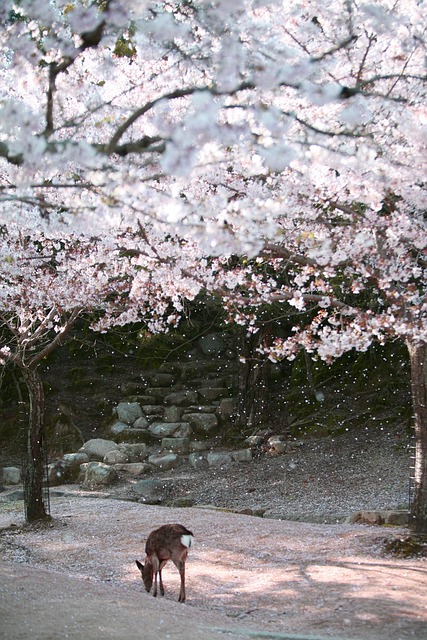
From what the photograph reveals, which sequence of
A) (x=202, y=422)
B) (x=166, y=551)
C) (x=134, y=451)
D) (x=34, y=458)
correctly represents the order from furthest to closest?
(x=202, y=422)
(x=134, y=451)
(x=34, y=458)
(x=166, y=551)

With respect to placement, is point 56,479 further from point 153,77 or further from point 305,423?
point 153,77

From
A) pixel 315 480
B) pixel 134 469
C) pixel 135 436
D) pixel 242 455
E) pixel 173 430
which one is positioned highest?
pixel 173 430

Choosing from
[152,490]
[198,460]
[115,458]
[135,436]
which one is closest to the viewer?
[152,490]

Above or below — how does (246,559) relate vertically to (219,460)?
below

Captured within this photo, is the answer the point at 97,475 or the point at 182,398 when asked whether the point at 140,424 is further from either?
the point at 97,475

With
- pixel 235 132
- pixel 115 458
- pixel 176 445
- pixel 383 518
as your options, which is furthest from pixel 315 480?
pixel 235 132

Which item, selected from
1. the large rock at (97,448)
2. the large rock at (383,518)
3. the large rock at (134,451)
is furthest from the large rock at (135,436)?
the large rock at (383,518)

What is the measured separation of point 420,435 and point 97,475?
579 centimetres

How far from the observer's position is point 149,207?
14.1 feet

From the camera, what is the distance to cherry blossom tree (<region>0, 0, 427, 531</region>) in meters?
3.57

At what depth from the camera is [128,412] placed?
13672 millimetres

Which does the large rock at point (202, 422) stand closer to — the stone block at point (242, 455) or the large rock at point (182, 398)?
the large rock at point (182, 398)

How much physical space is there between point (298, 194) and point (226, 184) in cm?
65

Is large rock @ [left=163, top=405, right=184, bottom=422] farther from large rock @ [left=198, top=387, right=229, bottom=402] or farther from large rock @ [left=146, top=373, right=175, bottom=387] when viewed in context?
large rock @ [left=146, top=373, right=175, bottom=387]
